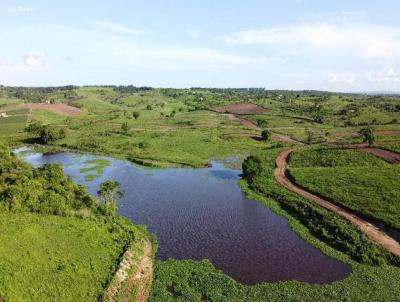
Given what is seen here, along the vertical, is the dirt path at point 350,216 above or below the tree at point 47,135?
below

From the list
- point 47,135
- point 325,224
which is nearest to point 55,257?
point 325,224

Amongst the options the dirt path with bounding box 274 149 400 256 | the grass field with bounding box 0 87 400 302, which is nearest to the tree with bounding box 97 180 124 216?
the grass field with bounding box 0 87 400 302

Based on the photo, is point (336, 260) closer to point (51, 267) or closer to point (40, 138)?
point (51, 267)

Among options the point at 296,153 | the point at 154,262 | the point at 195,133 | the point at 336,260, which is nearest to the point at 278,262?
the point at 336,260

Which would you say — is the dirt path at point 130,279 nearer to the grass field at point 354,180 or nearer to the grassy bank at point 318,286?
the grassy bank at point 318,286

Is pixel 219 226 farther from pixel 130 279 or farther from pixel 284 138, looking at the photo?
pixel 284 138

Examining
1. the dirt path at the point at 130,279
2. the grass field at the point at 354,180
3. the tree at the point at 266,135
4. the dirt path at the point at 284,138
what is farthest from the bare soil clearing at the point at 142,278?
Result: the tree at the point at 266,135

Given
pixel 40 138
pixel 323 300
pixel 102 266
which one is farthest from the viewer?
pixel 40 138

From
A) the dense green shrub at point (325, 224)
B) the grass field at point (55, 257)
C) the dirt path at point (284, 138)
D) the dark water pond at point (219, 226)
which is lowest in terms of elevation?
the dark water pond at point (219, 226)
